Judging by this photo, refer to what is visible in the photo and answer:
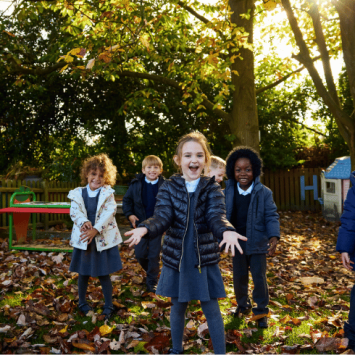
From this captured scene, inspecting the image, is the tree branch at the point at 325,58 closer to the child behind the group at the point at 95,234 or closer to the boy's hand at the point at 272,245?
the boy's hand at the point at 272,245

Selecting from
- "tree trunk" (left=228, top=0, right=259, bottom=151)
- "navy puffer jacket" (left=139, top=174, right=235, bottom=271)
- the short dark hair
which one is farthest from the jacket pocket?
"tree trunk" (left=228, top=0, right=259, bottom=151)

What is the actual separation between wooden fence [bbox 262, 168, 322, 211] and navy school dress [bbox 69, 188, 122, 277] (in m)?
11.8

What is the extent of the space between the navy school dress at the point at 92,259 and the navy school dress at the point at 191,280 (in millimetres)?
1327

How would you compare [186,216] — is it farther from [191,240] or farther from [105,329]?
[105,329]

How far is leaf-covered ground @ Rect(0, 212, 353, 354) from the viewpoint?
10.8 feet

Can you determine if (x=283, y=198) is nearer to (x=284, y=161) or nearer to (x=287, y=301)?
(x=284, y=161)

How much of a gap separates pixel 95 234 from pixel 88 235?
11cm

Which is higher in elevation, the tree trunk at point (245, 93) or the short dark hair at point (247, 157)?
the tree trunk at point (245, 93)

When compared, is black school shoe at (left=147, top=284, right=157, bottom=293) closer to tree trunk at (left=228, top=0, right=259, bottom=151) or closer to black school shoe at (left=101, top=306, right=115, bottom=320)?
black school shoe at (left=101, top=306, right=115, bottom=320)

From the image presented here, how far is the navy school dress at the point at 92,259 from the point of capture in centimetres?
405

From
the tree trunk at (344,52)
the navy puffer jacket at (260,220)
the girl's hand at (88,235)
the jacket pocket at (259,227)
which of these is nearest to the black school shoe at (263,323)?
the navy puffer jacket at (260,220)

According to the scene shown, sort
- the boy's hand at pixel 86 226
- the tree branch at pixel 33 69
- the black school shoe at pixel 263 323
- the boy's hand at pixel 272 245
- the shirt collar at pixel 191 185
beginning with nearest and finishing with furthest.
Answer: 1. the shirt collar at pixel 191 185
2. the boy's hand at pixel 272 245
3. the black school shoe at pixel 263 323
4. the boy's hand at pixel 86 226
5. the tree branch at pixel 33 69

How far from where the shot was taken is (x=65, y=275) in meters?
5.62

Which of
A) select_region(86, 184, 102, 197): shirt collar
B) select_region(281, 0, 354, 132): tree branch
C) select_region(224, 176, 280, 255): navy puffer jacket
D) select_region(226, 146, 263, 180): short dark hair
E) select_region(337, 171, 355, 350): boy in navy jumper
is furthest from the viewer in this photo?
select_region(281, 0, 354, 132): tree branch
